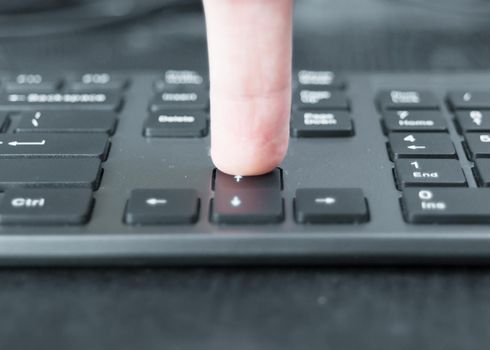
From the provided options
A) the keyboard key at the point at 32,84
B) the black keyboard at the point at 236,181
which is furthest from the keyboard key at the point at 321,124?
the keyboard key at the point at 32,84

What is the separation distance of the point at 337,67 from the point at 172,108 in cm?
12

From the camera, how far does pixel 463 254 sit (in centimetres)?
21

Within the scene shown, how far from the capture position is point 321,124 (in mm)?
269

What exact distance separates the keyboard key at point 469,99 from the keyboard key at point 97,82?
14cm

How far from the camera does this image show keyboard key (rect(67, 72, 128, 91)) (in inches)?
12.1

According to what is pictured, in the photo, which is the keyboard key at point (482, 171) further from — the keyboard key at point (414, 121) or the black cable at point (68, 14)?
the black cable at point (68, 14)

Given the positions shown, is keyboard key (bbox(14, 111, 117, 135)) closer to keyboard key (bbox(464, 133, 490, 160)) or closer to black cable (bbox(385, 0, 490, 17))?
keyboard key (bbox(464, 133, 490, 160))

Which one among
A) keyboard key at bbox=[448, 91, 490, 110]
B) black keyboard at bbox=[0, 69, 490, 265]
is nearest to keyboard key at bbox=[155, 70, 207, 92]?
black keyboard at bbox=[0, 69, 490, 265]

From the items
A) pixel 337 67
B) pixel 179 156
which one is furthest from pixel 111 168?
pixel 337 67

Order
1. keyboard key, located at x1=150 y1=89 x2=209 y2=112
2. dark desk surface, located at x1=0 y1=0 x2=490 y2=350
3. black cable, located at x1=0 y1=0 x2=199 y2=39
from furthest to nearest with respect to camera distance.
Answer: black cable, located at x1=0 y1=0 x2=199 y2=39 < keyboard key, located at x1=150 y1=89 x2=209 y2=112 < dark desk surface, located at x1=0 y1=0 x2=490 y2=350

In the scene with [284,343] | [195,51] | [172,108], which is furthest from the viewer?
[195,51]

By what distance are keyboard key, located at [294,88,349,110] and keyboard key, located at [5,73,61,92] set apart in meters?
0.11

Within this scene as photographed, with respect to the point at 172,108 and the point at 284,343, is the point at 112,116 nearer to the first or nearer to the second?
the point at 172,108

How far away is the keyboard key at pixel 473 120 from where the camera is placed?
0.85 feet
